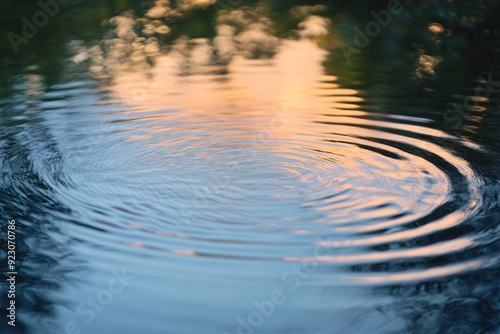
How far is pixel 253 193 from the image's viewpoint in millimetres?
5398

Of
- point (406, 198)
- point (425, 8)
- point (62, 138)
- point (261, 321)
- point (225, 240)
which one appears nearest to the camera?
point (261, 321)

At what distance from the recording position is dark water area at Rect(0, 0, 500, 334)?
3.96m

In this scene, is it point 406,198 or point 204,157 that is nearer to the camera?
point 406,198

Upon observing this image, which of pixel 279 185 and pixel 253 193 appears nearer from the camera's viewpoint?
pixel 253 193

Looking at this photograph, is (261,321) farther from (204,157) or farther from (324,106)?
(324,106)

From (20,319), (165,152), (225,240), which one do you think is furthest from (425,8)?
(20,319)

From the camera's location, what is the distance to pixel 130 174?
5.88 metres

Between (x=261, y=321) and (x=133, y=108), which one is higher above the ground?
(x=261, y=321)

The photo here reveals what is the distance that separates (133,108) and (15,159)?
1979 millimetres

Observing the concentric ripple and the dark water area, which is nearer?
the dark water area

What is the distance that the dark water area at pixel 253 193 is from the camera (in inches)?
156

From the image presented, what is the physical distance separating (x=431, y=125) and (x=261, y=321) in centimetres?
397

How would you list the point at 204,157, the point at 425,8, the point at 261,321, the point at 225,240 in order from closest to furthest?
the point at 261,321
the point at 225,240
the point at 204,157
the point at 425,8

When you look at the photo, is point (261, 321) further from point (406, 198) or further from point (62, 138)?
point (62, 138)
